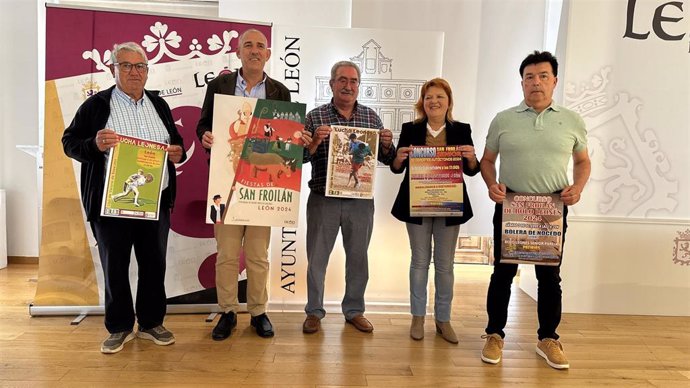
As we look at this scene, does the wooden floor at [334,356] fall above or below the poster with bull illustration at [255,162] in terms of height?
below

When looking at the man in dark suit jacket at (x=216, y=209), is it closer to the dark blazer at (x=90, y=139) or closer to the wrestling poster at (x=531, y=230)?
the dark blazer at (x=90, y=139)

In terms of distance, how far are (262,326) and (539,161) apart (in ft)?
5.68

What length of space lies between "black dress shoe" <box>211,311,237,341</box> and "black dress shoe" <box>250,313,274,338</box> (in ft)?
0.39

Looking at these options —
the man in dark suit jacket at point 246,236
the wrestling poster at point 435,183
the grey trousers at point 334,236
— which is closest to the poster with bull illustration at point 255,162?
the man in dark suit jacket at point 246,236

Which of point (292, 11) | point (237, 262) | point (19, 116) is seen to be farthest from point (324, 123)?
point (19, 116)

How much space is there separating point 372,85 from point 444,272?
1381mm

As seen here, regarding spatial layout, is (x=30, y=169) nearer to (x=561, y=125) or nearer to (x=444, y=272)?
(x=444, y=272)

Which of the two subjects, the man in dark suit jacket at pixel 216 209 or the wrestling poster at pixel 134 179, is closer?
the wrestling poster at pixel 134 179

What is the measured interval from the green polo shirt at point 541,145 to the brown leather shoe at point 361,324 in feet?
3.86

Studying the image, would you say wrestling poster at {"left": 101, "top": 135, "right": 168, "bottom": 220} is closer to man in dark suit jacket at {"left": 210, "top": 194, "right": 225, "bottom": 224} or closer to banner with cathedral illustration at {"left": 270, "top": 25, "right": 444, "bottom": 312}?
man in dark suit jacket at {"left": 210, "top": 194, "right": 225, "bottom": 224}

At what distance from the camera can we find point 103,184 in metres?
2.37

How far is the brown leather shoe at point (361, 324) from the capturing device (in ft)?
9.34

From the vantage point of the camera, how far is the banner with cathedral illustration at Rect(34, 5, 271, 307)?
9.59 feet

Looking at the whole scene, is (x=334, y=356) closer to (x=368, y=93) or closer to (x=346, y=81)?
(x=346, y=81)
